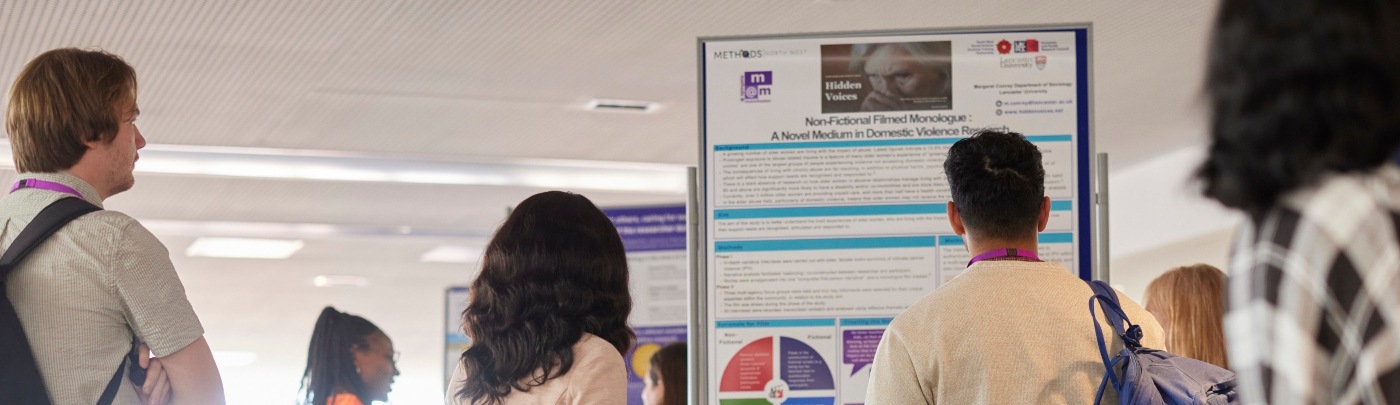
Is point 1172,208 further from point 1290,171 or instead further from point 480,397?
point 1290,171

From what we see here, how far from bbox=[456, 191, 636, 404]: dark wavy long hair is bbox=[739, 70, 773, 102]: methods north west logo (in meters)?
0.99

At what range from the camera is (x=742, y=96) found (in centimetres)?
335

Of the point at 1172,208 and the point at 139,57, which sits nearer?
the point at 139,57

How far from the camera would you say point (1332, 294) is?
990 millimetres

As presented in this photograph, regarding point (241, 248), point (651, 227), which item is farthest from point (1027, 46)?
point (241, 248)

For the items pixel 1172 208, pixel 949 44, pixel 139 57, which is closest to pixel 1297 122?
pixel 949 44

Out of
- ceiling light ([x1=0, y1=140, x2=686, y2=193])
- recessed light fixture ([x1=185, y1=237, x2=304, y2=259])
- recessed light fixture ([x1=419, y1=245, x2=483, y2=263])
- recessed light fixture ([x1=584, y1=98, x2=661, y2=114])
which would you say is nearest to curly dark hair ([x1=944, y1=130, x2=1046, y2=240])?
recessed light fixture ([x1=584, y1=98, x2=661, y2=114])

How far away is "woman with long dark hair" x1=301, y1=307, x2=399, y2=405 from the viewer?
420 centimetres

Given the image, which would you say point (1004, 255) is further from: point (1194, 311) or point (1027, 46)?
point (1194, 311)

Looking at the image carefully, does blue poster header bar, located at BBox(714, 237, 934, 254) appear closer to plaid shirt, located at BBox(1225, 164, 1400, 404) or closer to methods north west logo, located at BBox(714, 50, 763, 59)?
methods north west logo, located at BBox(714, 50, 763, 59)

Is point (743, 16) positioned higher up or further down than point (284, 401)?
higher up

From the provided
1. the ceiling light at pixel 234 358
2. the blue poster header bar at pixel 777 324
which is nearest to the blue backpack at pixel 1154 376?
the blue poster header bar at pixel 777 324

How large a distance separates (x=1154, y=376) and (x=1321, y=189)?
1190mm

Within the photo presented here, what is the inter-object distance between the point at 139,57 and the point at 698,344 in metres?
3.54
